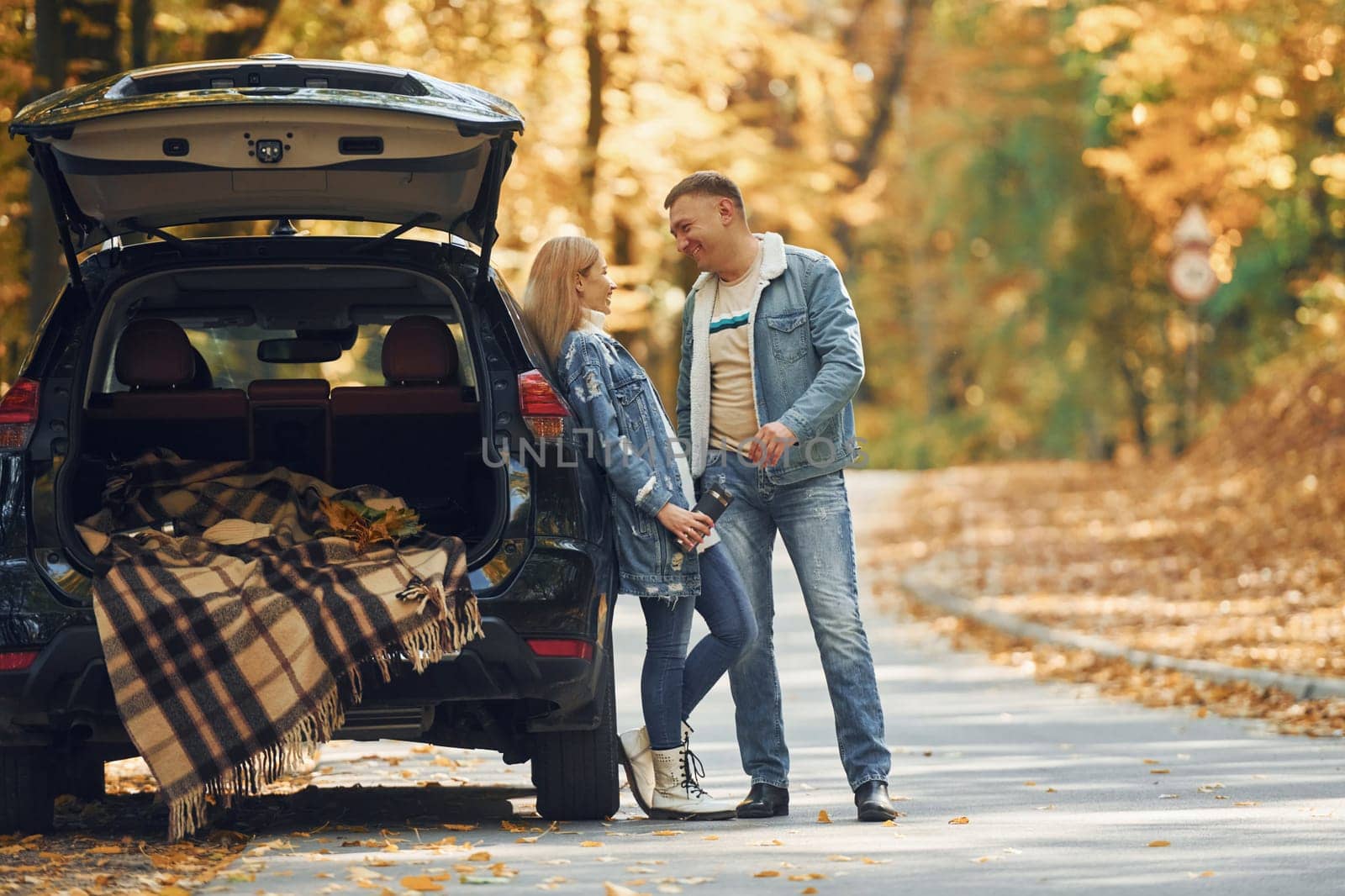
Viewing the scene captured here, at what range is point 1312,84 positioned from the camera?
20.0m

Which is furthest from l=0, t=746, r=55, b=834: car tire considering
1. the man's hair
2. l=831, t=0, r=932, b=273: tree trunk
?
l=831, t=0, r=932, b=273: tree trunk

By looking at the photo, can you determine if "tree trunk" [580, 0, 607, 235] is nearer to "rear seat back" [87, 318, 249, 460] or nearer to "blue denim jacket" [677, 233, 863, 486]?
"rear seat back" [87, 318, 249, 460]

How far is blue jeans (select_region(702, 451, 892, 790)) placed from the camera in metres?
7.11

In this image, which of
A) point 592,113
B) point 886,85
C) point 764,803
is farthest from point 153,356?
point 886,85

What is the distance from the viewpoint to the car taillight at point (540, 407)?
6762mm

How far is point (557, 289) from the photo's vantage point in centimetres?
716

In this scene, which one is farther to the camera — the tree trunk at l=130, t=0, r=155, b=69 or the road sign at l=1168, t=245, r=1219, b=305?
the road sign at l=1168, t=245, r=1219, b=305

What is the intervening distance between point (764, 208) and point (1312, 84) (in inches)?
313

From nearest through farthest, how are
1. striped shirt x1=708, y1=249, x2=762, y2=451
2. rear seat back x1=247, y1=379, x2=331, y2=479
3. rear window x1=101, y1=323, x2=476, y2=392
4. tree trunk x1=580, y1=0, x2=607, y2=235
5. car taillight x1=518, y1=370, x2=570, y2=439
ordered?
car taillight x1=518, y1=370, x2=570, y2=439 → striped shirt x1=708, y1=249, x2=762, y2=451 → rear seat back x1=247, y1=379, x2=331, y2=479 → rear window x1=101, y1=323, x2=476, y2=392 → tree trunk x1=580, y1=0, x2=607, y2=235

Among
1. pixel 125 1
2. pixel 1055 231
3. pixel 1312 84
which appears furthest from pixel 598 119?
pixel 1055 231

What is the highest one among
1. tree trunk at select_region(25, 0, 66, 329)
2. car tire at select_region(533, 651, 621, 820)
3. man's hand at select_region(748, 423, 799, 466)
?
tree trunk at select_region(25, 0, 66, 329)

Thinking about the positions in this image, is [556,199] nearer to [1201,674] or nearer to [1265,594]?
[1265,594]

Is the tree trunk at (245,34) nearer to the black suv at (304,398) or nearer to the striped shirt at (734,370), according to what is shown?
the black suv at (304,398)

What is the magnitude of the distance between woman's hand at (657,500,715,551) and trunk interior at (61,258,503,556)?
625 millimetres
